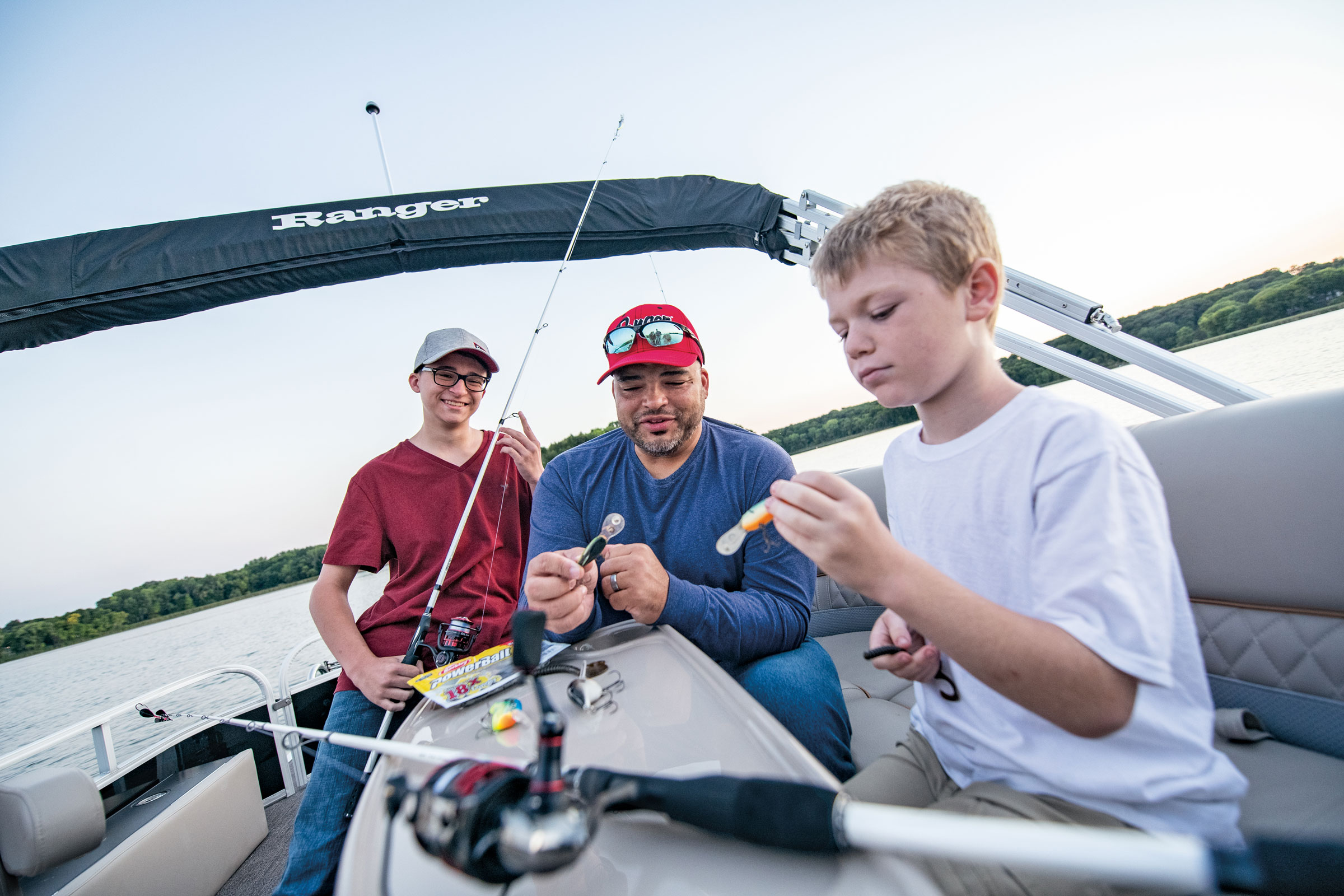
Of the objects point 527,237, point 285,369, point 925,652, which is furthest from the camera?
point 285,369

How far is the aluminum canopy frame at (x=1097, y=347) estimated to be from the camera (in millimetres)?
1874

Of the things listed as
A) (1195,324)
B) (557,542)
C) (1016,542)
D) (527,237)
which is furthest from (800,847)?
(1195,324)

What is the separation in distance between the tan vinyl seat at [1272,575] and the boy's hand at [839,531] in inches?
39.6

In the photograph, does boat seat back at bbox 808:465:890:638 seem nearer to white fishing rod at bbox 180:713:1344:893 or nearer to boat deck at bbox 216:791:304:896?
white fishing rod at bbox 180:713:1344:893

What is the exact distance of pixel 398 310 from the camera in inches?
174

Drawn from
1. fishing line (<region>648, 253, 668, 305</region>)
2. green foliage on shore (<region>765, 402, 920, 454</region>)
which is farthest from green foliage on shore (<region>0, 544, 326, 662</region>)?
fishing line (<region>648, 253, 668, 305</region>)

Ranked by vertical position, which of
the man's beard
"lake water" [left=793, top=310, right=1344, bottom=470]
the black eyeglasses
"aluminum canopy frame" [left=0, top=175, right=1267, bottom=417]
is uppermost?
"aluminum canopy frame" [left=0, top=175, right=1267, bottom=417]

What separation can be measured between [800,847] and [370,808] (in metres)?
0.77

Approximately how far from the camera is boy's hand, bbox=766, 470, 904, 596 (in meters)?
0.84

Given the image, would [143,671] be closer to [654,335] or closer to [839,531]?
[654,335]

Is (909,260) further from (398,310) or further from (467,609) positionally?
(398,310)

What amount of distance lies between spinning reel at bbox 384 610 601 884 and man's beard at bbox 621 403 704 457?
1.32 meters

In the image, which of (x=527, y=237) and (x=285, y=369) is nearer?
(x=527, y=237)

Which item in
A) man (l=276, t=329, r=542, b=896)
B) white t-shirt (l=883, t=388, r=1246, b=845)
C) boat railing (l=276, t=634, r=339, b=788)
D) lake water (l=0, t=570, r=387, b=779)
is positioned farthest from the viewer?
lake water (l=0, t=570, r=387, b=779)
